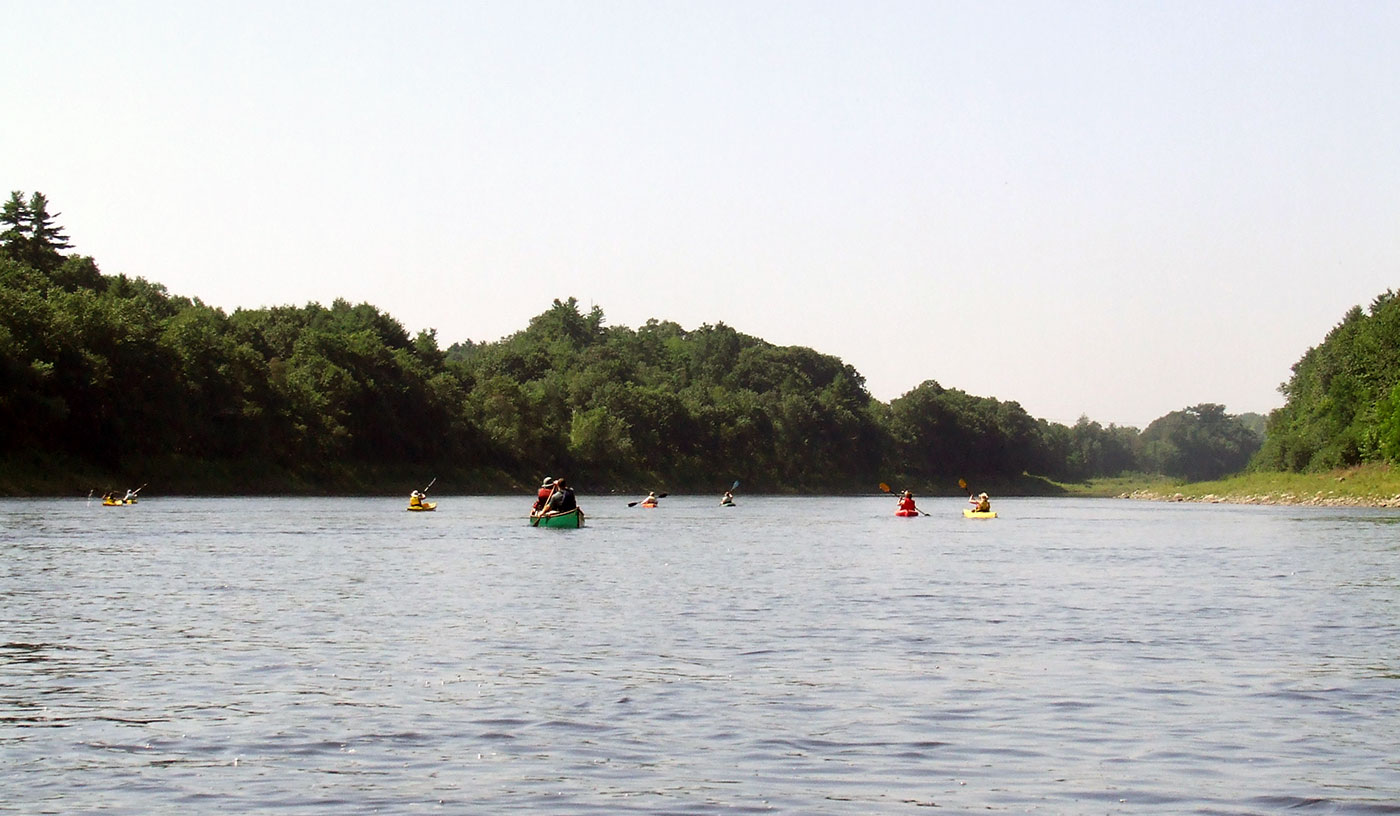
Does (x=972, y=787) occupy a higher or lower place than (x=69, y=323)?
lower

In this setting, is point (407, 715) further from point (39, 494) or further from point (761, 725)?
point (39, 494)

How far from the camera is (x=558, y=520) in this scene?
66750 millimetres

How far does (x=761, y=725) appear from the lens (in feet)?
55.3

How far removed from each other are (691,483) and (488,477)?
135 ft

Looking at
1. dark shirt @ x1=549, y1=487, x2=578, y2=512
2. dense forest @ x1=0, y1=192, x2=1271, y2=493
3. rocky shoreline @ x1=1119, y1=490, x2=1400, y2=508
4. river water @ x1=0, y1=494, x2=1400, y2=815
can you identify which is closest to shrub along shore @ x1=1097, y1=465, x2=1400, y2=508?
rocky shoreline @ x1=1119, y1=490, x2=1400, y2=508

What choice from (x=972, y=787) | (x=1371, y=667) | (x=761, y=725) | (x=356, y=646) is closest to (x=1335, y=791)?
(x=972, y=787)

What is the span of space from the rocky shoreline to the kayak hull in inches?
2631

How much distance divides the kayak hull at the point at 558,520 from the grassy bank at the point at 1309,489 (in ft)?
221

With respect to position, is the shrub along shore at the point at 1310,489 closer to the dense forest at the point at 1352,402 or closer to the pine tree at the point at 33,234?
the dense forest at the point at 1352,402

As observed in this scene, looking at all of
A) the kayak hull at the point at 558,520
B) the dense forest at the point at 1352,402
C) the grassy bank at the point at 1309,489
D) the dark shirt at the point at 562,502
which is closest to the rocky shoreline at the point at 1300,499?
the grassy bank at the point at 1309,489

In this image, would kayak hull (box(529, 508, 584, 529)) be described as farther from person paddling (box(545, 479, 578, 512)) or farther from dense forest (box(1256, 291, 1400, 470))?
dense forest (box(1256, 291, 1400, 470))

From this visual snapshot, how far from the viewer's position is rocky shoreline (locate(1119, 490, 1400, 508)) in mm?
111769

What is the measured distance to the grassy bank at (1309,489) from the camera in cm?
11406

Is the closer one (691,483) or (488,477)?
(488,477)
